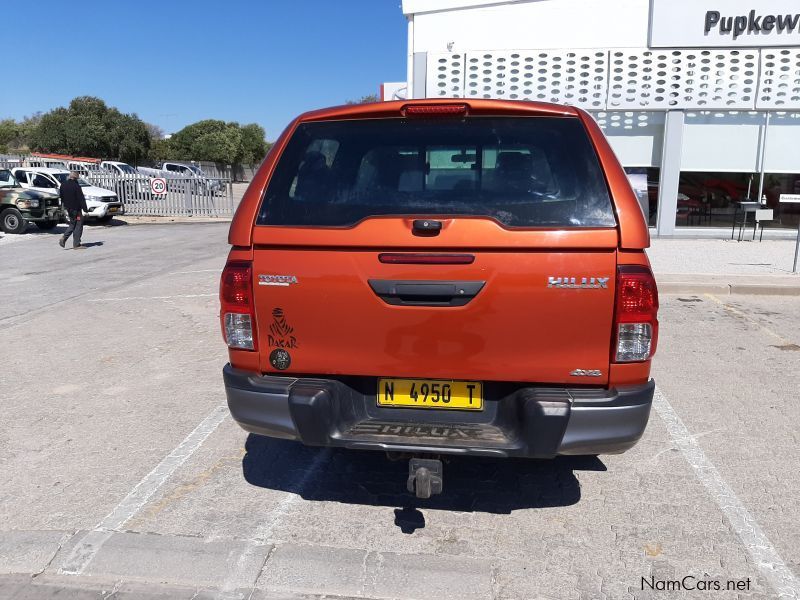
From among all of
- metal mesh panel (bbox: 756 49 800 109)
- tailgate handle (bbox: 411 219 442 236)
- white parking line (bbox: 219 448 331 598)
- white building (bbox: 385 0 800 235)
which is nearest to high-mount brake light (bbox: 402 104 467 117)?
tailgate handle (bbox: 411 219 442 236)

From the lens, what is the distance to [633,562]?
3.05 metres

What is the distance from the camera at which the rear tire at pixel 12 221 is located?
58.0 ft

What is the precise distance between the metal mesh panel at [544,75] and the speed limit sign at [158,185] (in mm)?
13761

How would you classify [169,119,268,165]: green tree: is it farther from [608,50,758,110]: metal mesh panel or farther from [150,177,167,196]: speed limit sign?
[608,50,758,110]: metal mesh panel

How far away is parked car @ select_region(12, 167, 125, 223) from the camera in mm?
20094

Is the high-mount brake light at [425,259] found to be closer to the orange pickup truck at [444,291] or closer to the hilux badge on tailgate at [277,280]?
the orange pickup truck at [444,291]

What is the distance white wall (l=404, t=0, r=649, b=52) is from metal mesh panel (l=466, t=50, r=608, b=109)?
472 mm

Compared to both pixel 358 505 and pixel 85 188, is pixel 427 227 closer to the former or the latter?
pixel 358 505

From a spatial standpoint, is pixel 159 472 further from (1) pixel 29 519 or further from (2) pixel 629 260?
(2) pixel 629 260

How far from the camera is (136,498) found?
3.63 m

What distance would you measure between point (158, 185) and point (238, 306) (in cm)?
2280

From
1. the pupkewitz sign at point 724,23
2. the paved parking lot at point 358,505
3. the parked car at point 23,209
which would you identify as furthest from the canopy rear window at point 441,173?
the parked car at point 23,209

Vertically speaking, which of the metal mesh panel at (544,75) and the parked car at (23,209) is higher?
the metal mesh panel at (544,75)

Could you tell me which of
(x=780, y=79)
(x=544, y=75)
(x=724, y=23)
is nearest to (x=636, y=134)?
(x=544, y=75)
